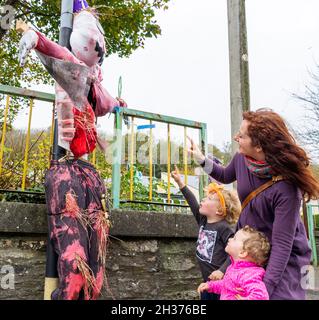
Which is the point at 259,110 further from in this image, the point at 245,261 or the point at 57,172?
the point at 57,172

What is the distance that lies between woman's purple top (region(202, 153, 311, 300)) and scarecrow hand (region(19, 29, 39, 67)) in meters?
1.35

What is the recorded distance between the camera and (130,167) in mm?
3234

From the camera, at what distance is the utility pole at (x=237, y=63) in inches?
159

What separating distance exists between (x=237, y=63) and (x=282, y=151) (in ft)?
8.80

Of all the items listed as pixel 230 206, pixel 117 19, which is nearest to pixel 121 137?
pixel 230 206

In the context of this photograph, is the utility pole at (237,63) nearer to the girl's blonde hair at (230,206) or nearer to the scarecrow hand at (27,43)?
the girl's blonde hair at (230,206)

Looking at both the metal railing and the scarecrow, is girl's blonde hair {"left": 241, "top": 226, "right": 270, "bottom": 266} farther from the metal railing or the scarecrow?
the metal railing

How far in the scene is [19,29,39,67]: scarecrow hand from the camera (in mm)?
1922

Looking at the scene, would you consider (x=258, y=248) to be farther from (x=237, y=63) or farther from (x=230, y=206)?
(x=237, y=63)

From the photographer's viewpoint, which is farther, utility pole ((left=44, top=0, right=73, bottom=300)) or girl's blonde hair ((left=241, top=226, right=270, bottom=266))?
utility pole ((left=44, top=0, right=73, bottom=300))

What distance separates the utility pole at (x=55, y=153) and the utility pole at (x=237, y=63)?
2.16 meters

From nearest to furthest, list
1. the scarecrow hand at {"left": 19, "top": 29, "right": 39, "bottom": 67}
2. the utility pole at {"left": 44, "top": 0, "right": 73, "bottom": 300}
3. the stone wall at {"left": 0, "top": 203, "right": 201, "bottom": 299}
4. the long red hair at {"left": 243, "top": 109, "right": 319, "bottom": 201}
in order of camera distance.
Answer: the long red hair at {"left": 243, "top": 109, "right": 319, "bottom": 201}, the scarecrow hand at {"left": 19, "top": 29, "right": 39, "bottom": 67}, the utility pole at {"left": 44, "top": 0, "right": 73, "bottom": 300}, the stone wall at {"left": 0, "top": 203, "right": 201, "bottom": 299}

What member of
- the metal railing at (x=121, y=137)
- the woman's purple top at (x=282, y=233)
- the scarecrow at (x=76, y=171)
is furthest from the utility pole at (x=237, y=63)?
the woman's purple top at (x=282, y=233)

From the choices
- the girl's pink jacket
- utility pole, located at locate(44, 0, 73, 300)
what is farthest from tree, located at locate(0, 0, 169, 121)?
the girl's pink jacket
